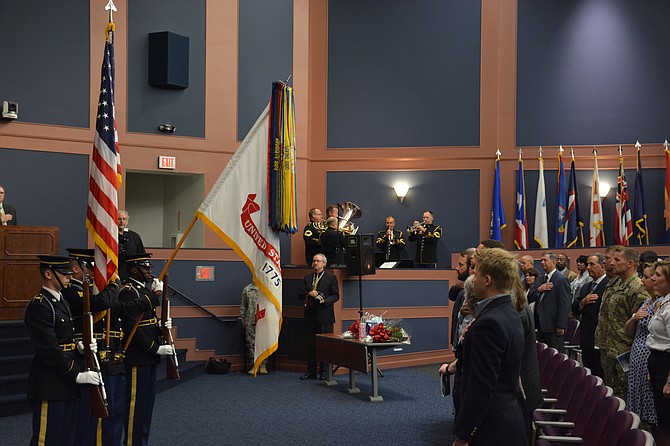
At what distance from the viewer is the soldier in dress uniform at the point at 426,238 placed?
15.4m

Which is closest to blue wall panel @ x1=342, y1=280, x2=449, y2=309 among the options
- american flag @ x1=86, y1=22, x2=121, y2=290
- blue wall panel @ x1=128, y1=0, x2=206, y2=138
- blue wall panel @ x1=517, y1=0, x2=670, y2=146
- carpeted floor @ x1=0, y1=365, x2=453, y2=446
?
carpeted floor @ x1=0, y1=365, x2=453, y2=446

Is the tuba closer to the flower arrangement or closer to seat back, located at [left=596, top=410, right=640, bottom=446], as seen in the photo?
the flower arrangement

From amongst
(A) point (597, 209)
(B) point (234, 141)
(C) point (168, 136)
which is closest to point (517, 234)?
(A) point (597, 209)

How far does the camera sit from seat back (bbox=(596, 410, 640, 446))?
4004 millimetres

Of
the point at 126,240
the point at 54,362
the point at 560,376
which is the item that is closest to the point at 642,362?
the point at 560,376

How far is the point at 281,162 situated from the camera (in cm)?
726

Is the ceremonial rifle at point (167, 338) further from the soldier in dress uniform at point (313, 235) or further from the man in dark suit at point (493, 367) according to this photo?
the soldier in dress uniform at point (313, 235)

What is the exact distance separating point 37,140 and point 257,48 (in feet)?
14.4

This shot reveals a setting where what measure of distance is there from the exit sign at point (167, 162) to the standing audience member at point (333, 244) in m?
2.96

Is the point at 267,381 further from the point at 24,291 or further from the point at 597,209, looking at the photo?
the point at 597,209

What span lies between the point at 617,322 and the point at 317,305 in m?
5.65

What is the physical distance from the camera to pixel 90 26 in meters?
13.6

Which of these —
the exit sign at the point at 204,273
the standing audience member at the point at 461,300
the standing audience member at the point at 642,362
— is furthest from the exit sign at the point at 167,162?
the standing audience member at the point at 642,362

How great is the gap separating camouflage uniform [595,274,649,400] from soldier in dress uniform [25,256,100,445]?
4.42m
